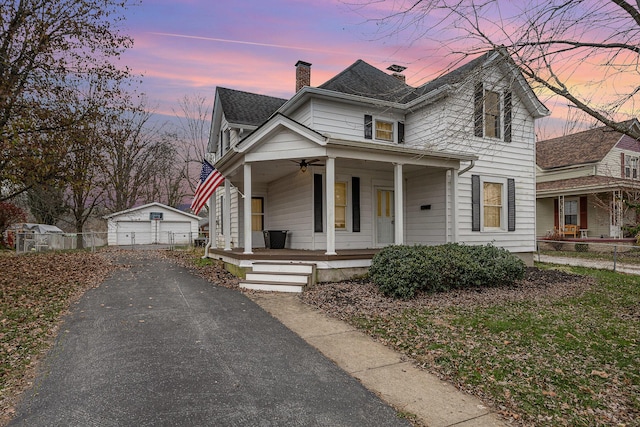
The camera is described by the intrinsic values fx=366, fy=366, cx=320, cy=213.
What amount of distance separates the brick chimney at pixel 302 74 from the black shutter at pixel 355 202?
6.05 metres

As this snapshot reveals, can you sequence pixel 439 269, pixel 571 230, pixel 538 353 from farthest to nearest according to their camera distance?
pixel 571 230 → pixel 439 269 → pixel 538 353

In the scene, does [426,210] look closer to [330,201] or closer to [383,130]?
[383,130]

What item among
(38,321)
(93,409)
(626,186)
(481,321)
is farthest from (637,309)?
(626,186)

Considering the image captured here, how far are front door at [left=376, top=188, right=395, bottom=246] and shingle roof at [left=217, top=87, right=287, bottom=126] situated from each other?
5.88 metres

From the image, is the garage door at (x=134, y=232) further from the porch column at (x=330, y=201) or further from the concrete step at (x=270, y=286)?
the porch column at (x=330, y=201)

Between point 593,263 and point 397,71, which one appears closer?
point 593,263

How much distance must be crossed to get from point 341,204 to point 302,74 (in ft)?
22.7

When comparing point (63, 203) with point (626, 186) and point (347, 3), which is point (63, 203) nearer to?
point (347, 3)

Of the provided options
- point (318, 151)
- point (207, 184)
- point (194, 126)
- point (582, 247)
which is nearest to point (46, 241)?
point (194, 126)

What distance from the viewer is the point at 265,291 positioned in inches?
316

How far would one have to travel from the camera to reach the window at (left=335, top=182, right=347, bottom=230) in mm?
10727

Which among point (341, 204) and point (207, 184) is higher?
point (207, 184)

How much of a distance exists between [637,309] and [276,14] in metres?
8.60

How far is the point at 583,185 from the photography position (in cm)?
1936
